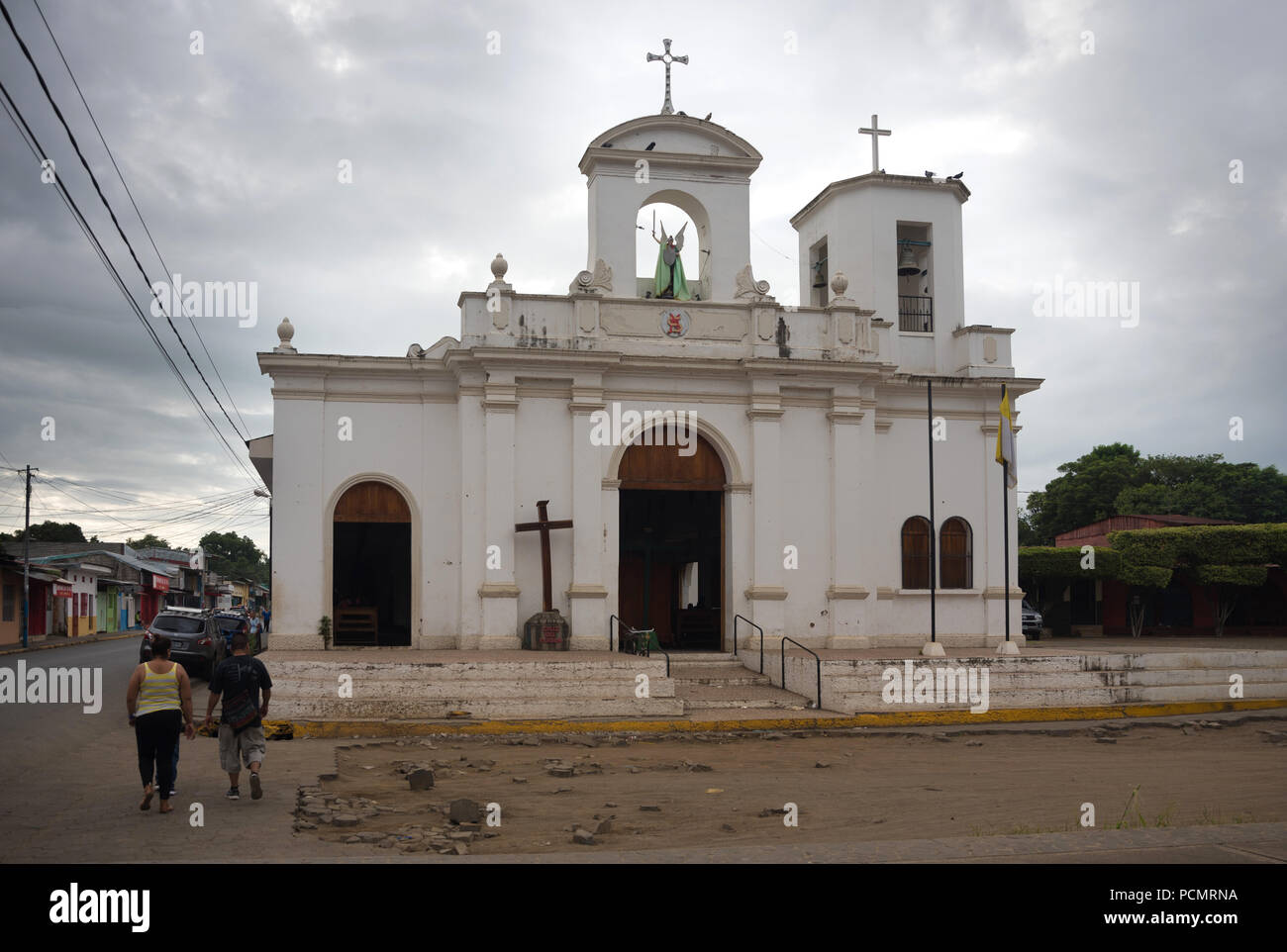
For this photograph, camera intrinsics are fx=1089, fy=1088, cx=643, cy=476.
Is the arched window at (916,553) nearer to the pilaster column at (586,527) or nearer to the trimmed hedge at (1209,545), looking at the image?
the pilaster column at (586,527)

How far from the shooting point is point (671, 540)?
24.6 meters

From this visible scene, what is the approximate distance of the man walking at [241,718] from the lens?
1025 centimetres

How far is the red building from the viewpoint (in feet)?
126

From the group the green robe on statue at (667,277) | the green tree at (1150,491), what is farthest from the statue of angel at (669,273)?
the green tree at (1150,491)

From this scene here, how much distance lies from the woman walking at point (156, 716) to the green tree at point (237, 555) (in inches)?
4363

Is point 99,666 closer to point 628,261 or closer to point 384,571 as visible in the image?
point 384,571

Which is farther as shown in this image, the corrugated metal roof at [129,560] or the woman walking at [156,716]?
the corrugated metal roof at [129,560]

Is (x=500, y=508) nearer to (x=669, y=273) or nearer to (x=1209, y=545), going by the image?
(x=669, y=273)

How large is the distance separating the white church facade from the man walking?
30.3 feet

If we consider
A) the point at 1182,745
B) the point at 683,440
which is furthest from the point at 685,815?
the point at 683,440

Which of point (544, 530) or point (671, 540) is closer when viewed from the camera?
point (544, 530)

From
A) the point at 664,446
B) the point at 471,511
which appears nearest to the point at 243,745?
the point at 471,511

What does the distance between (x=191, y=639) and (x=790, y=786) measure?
1495 cm

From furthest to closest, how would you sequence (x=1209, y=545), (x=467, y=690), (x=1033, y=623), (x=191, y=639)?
(x=1209, y=545) → (x=1033, y=623) → (x=191, y=639) → (x=467, y=690)
